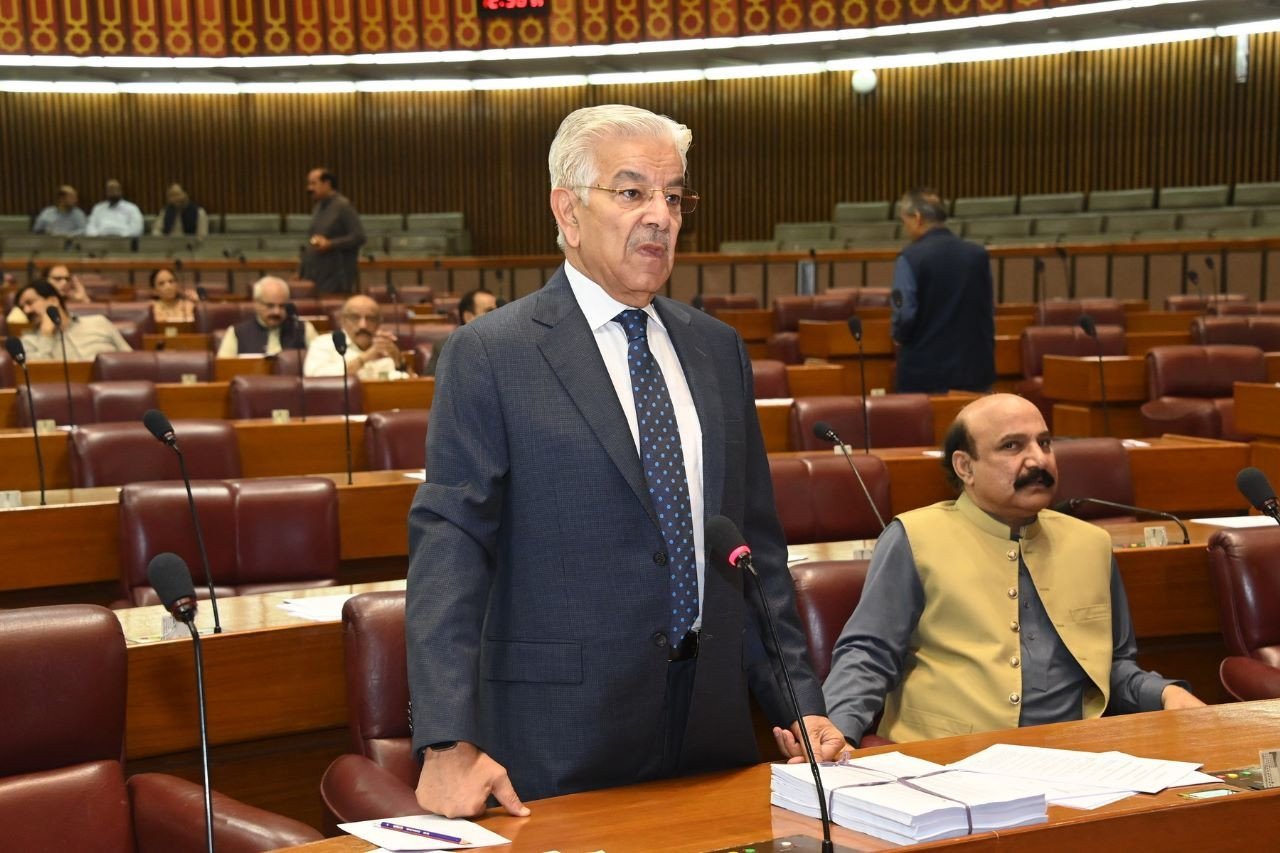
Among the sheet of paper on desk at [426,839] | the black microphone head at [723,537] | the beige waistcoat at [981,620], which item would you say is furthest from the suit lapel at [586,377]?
the beige waistcoat at [981,620]

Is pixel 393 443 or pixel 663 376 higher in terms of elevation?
pixel 663 376

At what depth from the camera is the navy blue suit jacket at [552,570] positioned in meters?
1.76

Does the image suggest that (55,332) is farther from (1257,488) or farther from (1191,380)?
(1257,488)

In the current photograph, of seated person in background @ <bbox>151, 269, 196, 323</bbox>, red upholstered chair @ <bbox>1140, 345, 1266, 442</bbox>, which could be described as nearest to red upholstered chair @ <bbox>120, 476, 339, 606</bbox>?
red upholstered chair @ <bbox>1140, 345, 1266, 442</bbox>

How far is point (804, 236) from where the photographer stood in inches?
567

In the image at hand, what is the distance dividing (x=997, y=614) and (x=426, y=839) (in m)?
1.39

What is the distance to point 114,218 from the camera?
14.5m

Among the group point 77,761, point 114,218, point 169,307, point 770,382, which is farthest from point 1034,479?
point 114,218

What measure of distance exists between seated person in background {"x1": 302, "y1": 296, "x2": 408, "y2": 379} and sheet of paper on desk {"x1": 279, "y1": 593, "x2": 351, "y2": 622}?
11.3 feet

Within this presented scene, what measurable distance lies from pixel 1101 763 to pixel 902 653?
74 cm

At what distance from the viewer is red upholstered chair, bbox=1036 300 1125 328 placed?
9.50 metres

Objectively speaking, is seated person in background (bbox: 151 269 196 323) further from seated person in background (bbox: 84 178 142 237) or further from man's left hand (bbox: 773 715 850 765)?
man's left hand (bbox: 773 715 850 765)

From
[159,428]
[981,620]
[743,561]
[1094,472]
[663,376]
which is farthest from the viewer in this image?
[1094,472]

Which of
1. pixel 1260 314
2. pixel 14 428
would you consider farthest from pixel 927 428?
pixel 1260 314
